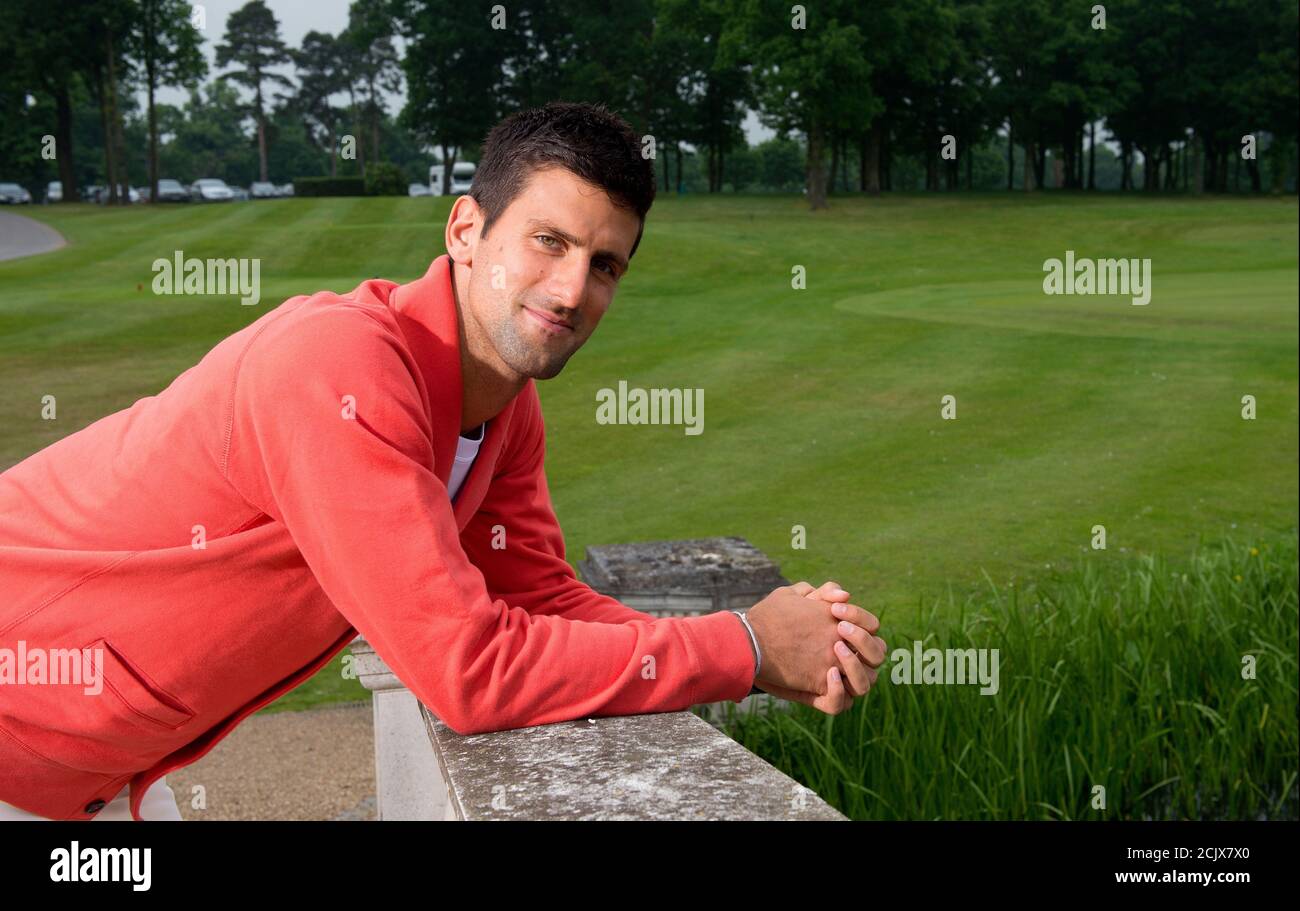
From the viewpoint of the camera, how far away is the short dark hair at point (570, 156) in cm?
230

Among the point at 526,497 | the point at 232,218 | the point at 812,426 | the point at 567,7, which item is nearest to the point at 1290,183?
the point at 567,7

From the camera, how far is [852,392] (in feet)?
42.3

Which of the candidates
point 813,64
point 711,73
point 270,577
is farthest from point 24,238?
point 711,73

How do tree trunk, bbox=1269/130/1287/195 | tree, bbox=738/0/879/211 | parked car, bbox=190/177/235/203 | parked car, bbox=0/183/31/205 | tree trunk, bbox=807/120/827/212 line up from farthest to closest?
tree trunk, bbox=1269/130/1287/195, parked car, bbox=190/177/235/203, tree trunk, bbox=807/120/827/212, tree, bbox=738/0/879/211, parked car, bbox=0/183/31/205

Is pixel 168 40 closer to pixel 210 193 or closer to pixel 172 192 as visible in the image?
pixel 172 192

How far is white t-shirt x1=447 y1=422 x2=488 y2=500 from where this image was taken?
2.47 m

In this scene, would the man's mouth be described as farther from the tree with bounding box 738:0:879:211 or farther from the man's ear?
the tree with bounding box 738:0:879:211

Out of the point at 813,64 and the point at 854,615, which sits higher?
the point at 813,64

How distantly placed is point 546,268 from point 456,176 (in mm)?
58348

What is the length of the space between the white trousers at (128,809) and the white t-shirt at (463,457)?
79 cm

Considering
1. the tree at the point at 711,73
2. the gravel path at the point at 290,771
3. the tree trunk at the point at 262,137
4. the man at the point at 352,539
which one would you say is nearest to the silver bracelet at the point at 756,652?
the man at the point at 352,539

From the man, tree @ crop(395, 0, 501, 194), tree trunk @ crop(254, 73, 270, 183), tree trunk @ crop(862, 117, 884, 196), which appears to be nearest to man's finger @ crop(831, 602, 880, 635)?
the man

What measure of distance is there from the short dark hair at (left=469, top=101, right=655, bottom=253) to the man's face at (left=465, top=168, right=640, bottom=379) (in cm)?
2
